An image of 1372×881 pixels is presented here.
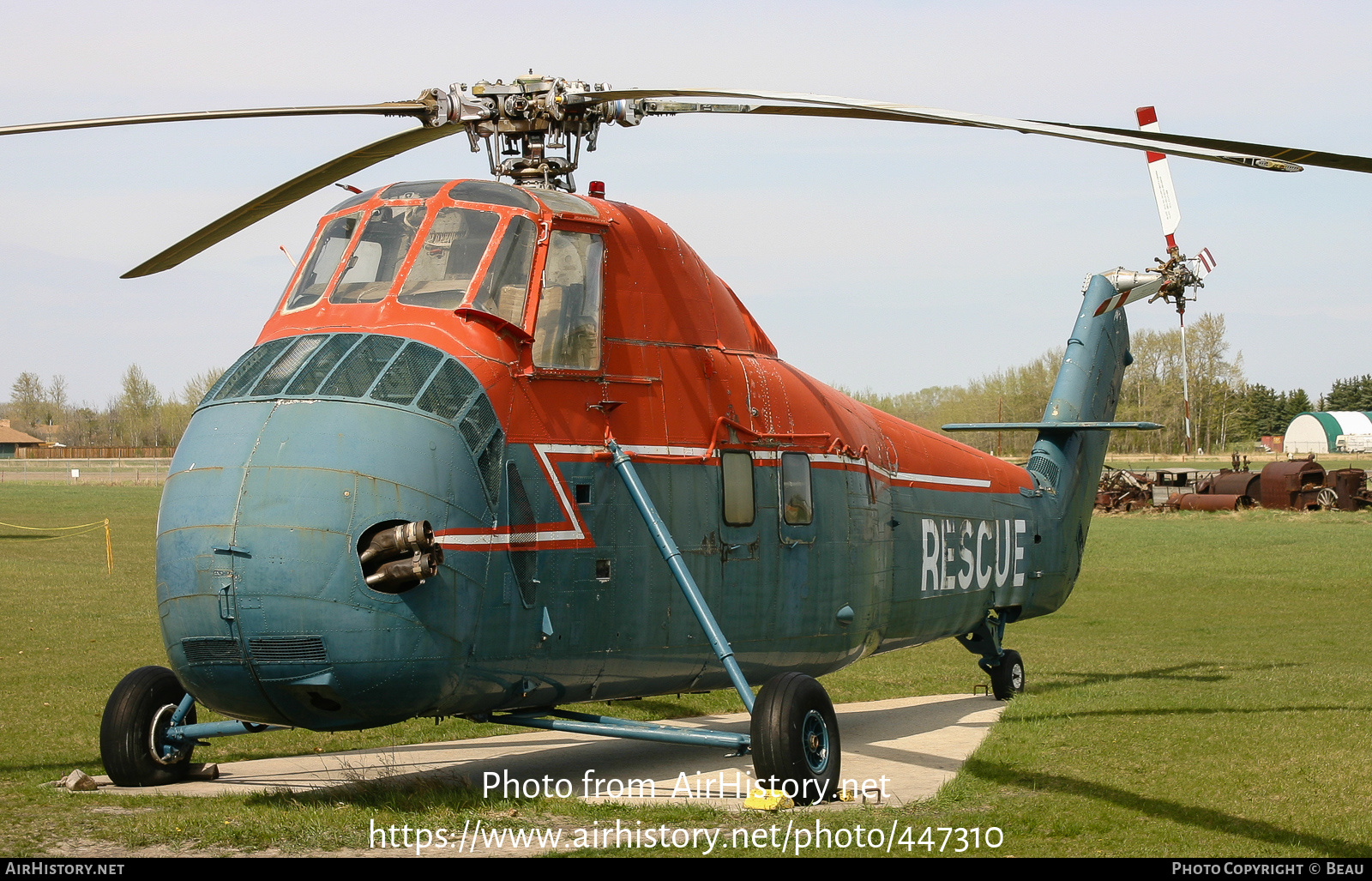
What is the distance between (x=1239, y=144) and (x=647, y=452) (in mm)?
4363

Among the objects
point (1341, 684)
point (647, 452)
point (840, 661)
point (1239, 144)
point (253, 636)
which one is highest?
point (1239, 144)

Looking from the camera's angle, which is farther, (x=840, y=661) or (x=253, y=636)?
(x=840, y=661)

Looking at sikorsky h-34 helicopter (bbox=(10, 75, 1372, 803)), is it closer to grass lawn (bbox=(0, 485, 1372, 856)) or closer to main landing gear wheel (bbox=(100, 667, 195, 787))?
main landing gear wheel (bbox=(100, 667, 195, 787))

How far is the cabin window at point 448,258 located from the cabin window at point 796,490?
3186mm

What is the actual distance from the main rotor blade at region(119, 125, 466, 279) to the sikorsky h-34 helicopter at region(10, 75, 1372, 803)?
3cm

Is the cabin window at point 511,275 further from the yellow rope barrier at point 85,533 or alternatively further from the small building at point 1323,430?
the small building at point 1323,430

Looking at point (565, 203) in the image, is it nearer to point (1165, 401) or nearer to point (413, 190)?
point (413, 190)

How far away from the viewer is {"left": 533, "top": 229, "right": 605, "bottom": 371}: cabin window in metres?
8.90

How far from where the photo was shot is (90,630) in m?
20.9

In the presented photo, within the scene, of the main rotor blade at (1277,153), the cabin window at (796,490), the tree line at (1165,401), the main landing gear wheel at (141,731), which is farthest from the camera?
the tree line at (1165,401)

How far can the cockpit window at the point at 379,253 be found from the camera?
876 cm

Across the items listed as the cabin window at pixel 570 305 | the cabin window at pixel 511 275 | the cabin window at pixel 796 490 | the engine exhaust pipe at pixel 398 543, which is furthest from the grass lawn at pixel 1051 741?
the cabin window at pixel 511 275

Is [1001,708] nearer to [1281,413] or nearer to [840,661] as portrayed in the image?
[840,661]

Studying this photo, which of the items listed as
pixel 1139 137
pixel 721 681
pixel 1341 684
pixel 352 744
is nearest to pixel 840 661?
pixel 721 681
